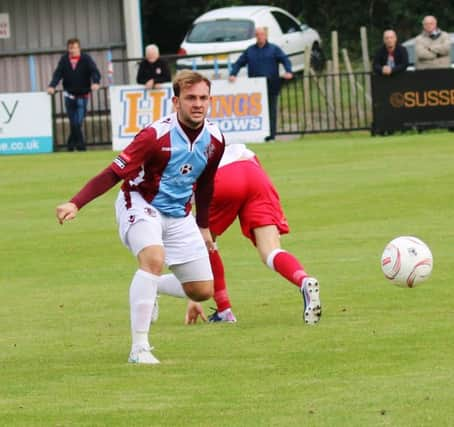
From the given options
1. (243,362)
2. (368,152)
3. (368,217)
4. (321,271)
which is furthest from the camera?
(368,152)

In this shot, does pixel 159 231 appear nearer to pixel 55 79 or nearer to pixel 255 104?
pixel 255 104

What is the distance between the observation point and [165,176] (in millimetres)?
8633

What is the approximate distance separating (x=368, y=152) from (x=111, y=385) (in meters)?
15.6

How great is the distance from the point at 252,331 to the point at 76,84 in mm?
17989

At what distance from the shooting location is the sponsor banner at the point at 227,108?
85.3ft

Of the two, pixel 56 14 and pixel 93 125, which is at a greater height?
pixel 56 14

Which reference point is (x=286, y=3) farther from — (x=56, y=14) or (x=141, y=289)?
(x=141, y=289)

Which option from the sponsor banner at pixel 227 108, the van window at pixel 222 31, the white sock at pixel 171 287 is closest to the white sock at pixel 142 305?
the white sock at pixel 171 287

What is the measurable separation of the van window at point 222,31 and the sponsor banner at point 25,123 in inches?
327

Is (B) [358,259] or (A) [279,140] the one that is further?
(A) [279,140]

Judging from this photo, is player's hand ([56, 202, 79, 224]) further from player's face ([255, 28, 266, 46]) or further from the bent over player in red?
player's face ([255, 28, 266, 46])

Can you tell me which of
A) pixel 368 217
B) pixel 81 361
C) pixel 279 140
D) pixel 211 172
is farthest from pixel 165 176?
pixel 279 140

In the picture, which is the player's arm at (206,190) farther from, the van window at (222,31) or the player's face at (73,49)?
the van window at (222,31)

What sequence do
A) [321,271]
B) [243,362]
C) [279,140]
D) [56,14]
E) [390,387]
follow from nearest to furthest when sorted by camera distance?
[390,387]
[243,362]
[321,271]
[279,140]
[56,14]
